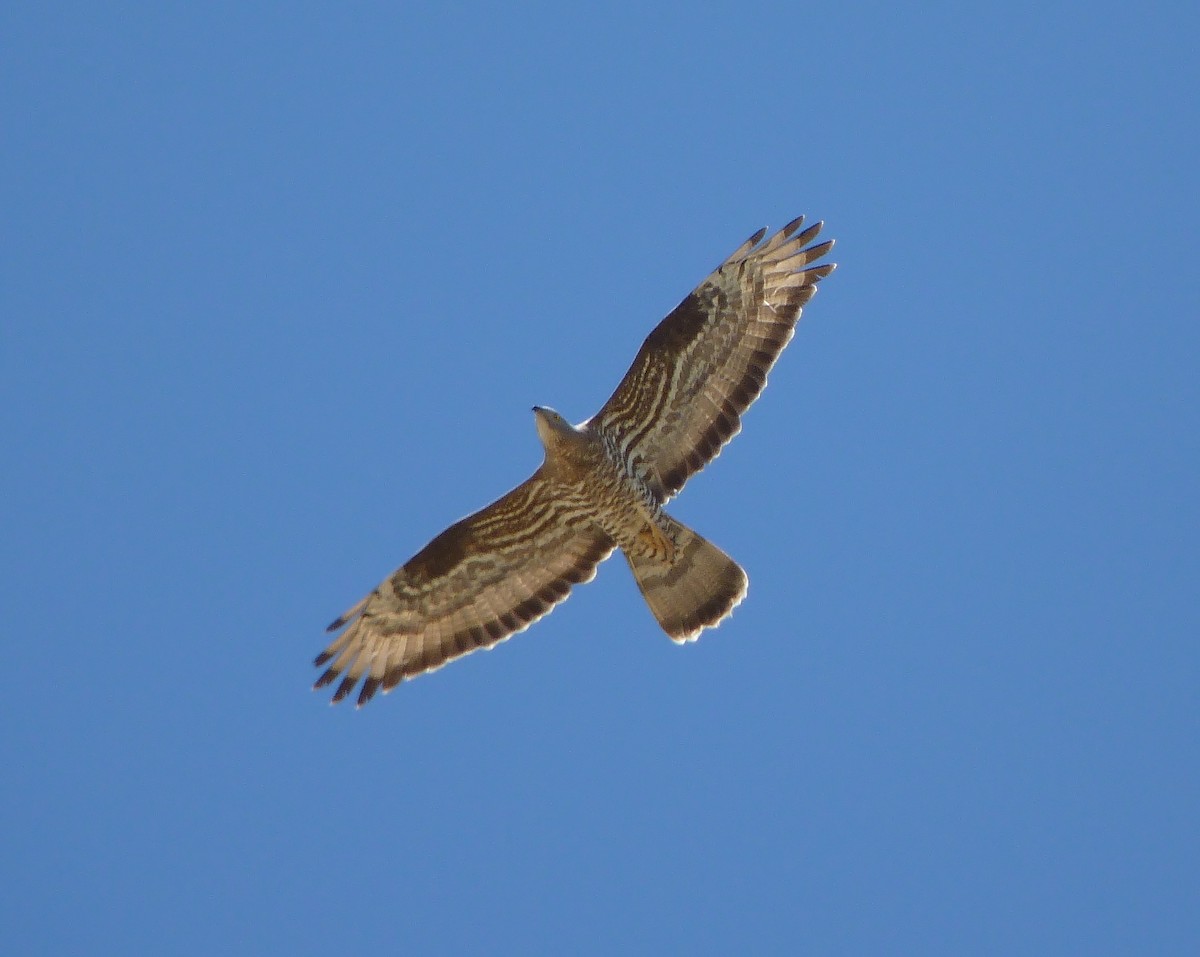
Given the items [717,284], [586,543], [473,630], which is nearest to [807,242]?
[717,284]

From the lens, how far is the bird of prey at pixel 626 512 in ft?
43.1

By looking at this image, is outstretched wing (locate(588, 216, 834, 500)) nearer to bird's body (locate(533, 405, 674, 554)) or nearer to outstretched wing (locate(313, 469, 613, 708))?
bird's body (locate(533, 405, 674, 554))

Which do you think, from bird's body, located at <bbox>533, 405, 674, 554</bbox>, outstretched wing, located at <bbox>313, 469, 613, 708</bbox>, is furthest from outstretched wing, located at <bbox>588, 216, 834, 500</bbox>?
outstretched wing, located at <bbox>313, 469, 613, 708</bbox>

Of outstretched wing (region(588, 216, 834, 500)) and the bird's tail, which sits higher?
outstretched wing (region(588, 216, 834, 500))

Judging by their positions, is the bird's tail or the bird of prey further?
the bird's tail

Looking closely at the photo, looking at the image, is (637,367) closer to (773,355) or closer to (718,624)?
(773,355)

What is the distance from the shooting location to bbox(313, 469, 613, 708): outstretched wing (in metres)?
13.5

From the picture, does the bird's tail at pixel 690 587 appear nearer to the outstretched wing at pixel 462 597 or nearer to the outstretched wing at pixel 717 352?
the outstretched wing at pixel 462 597

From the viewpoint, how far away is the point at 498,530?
13508 mm

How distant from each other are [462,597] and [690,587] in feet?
5.43

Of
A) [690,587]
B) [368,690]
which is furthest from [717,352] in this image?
[368,690]

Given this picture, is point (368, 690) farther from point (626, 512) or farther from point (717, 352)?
point (717, 352)

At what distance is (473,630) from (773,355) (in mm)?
2932

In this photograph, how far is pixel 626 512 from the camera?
13141 mm
